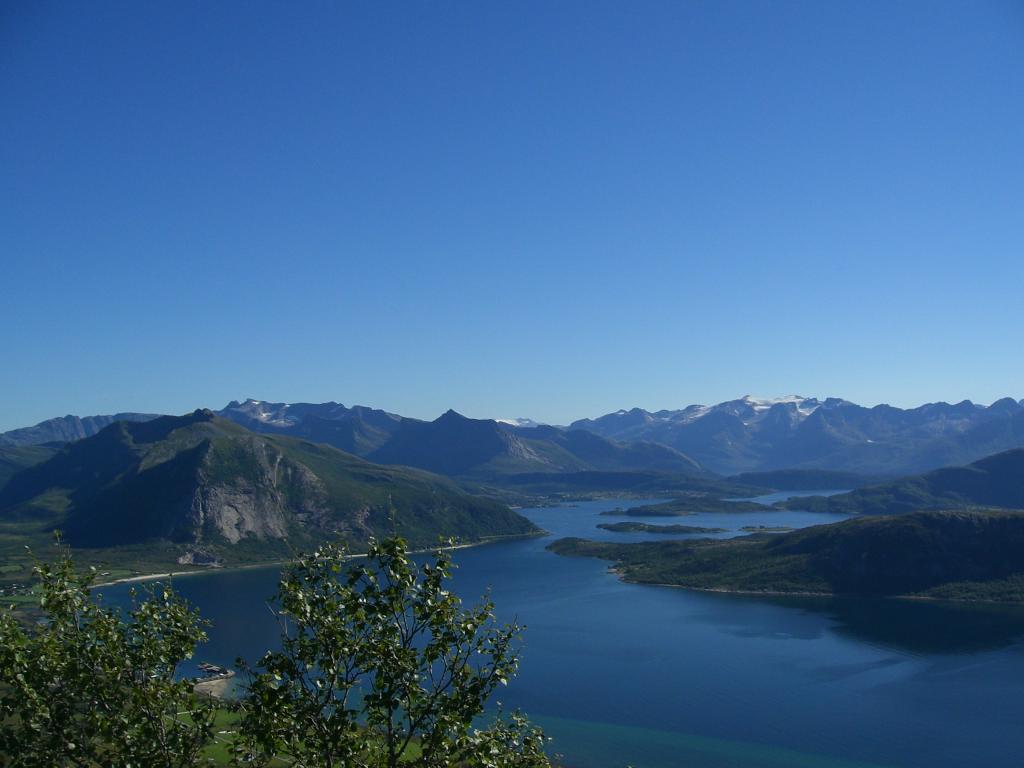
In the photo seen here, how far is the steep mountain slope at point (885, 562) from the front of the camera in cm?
12094

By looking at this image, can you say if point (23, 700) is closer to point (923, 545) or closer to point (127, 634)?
point (127, 634)

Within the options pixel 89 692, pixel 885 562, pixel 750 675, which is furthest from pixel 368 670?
pixel 885 562

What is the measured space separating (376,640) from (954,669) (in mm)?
88162

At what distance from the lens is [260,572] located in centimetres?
15450

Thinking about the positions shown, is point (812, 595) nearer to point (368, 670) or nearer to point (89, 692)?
point (368, 670)

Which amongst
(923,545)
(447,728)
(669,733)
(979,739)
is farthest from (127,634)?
(923,545)

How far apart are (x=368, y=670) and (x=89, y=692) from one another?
365 centimetres

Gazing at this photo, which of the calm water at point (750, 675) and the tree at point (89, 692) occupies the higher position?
the tree at point (89, 692)

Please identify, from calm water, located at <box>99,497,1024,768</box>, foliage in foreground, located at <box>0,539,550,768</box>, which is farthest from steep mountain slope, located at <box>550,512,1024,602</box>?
foliage in foreground, located at <box>0,539,550,768</box>

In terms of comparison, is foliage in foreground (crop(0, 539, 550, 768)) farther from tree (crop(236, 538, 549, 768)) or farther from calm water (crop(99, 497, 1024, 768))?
calm water (crop(99, 497, 1024, 768))

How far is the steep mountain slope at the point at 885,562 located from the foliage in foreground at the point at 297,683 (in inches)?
5006

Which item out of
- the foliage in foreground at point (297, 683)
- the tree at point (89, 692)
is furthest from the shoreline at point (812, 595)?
the tree at point (89, 692)

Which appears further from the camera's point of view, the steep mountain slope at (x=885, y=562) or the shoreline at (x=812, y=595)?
the steep mountain slope at (x=885, y=562)

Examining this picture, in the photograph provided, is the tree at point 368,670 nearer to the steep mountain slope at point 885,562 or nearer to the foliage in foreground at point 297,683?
the foliage in foreground at point 297,683
